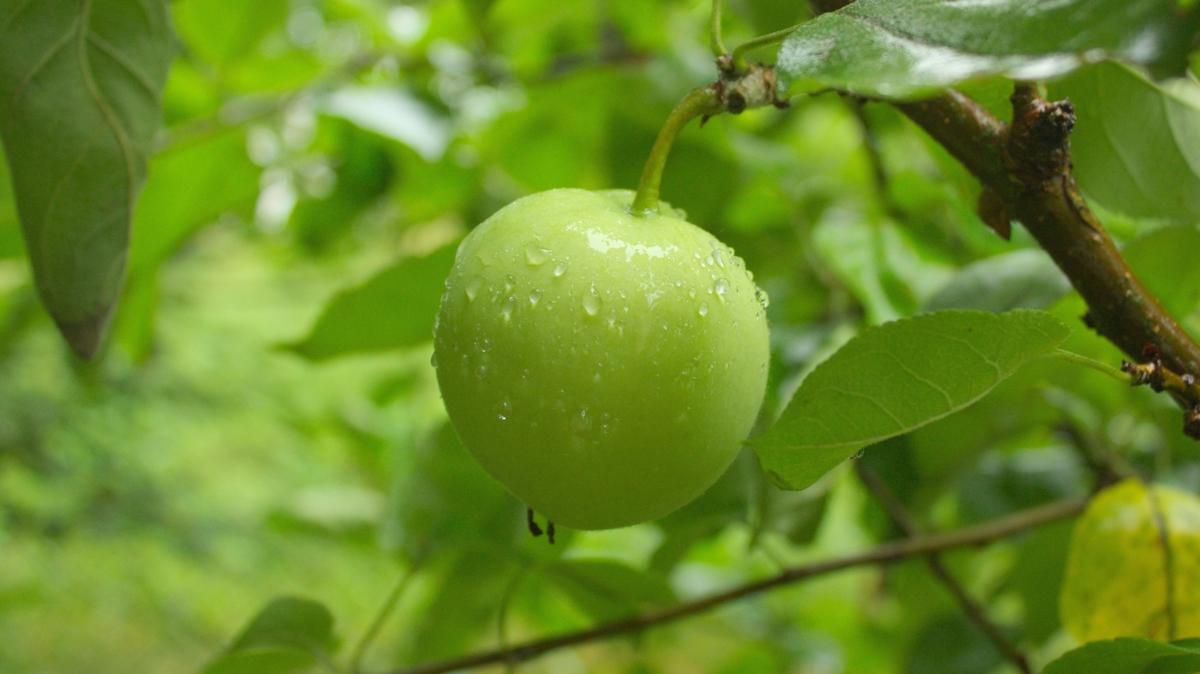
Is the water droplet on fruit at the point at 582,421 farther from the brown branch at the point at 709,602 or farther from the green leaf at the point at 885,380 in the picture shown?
the brown branch at the point at 709,602

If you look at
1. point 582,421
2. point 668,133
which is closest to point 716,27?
point 668,133

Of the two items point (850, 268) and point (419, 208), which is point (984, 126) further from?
point (419, 208)

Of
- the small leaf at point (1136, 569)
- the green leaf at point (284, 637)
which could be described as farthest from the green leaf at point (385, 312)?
the small leaf at point (1136, 569)

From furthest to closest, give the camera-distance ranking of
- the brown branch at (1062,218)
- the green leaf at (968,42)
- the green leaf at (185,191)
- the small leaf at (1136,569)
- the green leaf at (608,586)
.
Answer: the green leaf at (185,191) < the green leaf at (608,586) < the small leaf at (1136,569) < the brown branch at (1062,218) < the green leaf at (968,42)

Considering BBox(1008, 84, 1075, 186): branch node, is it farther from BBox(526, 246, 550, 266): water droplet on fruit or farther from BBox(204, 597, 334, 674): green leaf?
BBox(204, 597, 334, 674): green leaf

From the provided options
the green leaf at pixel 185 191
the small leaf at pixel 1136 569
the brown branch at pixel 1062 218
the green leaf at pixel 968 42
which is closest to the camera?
the green leaf at pixel 968 42
